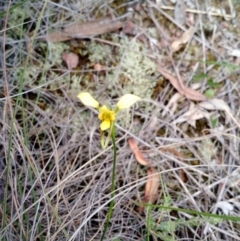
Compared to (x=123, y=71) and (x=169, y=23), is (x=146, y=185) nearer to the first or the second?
(x=123, y=71)

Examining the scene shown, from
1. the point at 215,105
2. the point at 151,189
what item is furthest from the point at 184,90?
the point at 151,189

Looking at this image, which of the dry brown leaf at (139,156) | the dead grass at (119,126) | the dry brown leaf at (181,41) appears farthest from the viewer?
the dry brown leaf at (181,41)

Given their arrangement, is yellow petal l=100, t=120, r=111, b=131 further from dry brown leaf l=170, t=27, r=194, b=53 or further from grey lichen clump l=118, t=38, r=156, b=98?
dry brown leaf l=170, t=27, r=194, b=53

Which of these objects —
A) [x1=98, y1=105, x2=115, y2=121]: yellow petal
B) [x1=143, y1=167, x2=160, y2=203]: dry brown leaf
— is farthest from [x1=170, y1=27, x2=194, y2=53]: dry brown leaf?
[x1=98, y1=105, x2=115, y2=121]: yellow petal

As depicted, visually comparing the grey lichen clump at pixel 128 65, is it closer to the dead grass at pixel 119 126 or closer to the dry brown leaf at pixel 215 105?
the dead grass at pixel 119 126

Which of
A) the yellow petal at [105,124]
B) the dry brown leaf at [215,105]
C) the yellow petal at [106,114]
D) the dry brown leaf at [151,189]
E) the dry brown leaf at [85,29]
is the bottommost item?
the dry brown leaf at [151,189]

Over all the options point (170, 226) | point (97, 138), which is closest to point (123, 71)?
point (97, 138)

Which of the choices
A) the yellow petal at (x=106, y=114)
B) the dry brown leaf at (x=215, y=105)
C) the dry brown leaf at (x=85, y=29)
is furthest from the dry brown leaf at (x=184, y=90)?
the yellow petal at (x=106, y=114)
